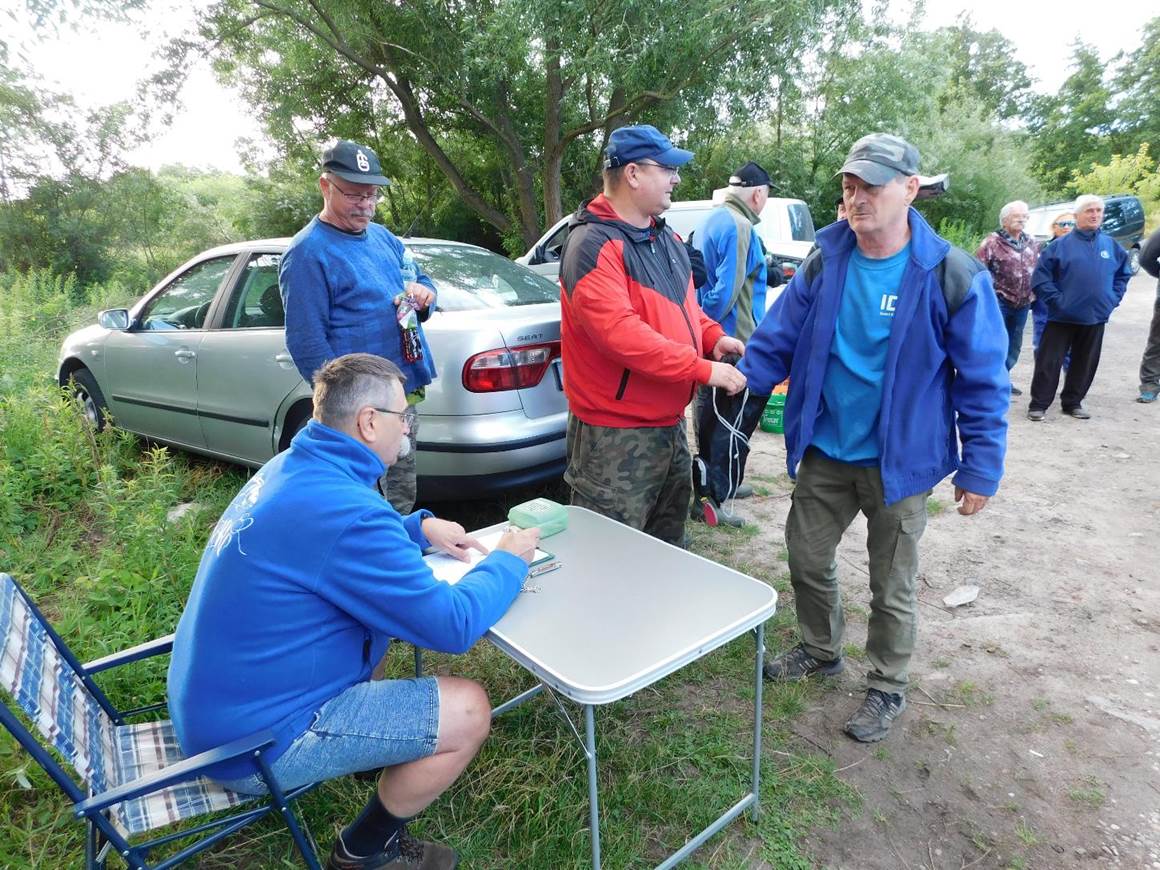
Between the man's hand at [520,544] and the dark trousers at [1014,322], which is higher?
the man's hand at [520,544]

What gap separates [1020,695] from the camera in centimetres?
266

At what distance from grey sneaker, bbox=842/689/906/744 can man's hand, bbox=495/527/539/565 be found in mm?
1416

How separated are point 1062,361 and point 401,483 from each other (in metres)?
5.97

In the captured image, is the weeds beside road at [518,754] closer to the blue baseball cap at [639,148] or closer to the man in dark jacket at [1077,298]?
the blue baseball cap at [639,148]

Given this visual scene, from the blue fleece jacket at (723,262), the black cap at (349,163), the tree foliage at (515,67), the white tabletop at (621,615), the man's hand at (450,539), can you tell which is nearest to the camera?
the white tabletop at (621,615)

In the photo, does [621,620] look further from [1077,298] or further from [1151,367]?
[1151,367]

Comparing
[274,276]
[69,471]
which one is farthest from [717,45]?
[69,471]

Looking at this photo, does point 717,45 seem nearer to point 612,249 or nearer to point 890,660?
point 612,249

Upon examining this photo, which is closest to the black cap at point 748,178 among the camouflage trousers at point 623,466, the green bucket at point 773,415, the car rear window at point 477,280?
the car rear window at point 477,280

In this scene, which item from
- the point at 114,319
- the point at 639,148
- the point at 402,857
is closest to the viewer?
the point at 402,857

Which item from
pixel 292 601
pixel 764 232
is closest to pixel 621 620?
pixel 292 601

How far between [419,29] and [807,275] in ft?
36.0

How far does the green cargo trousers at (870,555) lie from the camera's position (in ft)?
7.86

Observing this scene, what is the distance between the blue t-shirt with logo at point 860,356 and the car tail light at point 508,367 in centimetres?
145
